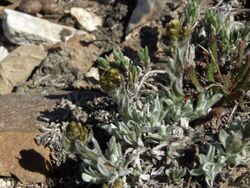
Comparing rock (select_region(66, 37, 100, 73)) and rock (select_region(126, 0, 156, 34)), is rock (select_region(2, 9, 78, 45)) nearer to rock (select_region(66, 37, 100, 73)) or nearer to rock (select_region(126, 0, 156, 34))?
rock (select_region(66, 37, 100, 73))

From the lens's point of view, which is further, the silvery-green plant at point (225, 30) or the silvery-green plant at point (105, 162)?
the silvery-green plant at point (225, 30)

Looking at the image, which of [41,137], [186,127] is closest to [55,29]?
[41,137]

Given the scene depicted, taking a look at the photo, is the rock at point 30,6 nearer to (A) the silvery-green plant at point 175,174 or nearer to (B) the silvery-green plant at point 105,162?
(B) the silvery-green plant at point 105,162

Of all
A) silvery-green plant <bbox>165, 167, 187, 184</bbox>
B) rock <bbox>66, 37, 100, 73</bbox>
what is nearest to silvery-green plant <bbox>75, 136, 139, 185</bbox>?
silvery-green plant <bbox>165, 167, 187, 184</bbox>

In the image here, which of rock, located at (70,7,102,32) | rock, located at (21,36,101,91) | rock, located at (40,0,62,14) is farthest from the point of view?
rock, located at (40,0,62,14)

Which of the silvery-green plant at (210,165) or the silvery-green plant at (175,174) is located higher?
the silvery-green plant at (210,165)

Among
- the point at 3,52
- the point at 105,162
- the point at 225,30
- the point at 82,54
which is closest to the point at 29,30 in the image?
the point at 3,52

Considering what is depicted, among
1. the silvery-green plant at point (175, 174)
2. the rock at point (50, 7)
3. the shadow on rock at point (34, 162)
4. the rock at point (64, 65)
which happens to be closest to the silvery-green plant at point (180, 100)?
the silvery-green plant at point (175, 174)

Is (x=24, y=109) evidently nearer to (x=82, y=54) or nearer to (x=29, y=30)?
(x=82, y=54)

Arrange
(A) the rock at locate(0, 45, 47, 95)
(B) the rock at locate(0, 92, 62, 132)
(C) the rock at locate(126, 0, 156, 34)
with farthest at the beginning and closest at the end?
1. (C) the rock at locate(126, 0, 156, 34)
2. (A) the rock at locate(0, 45, 47, 95)
3. (B) the rock at locate(0, 92, 62, 132)
